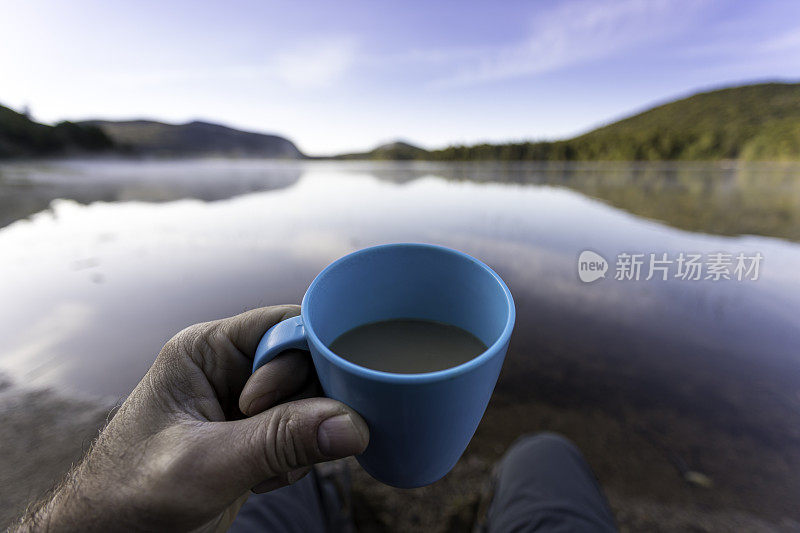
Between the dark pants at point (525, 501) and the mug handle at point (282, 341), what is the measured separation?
4.18ft

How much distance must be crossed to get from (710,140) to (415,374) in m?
47.7

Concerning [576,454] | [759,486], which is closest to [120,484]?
[576,454]

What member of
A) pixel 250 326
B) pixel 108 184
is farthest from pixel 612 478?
pixel 108 184

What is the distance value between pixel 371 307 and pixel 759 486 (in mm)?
3755

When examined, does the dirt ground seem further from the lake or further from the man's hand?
the man's hand

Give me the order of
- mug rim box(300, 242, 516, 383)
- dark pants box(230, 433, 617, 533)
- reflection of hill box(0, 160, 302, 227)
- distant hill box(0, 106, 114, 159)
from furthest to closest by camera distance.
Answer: distant hill box(0, 106, 114, 159) < reflection of hill box(0, 160, 302, 227) < dark pants box(230, 433, 617, 533) < mug rim box(300, 242, 516, 383)

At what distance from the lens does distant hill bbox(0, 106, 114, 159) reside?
510 inches

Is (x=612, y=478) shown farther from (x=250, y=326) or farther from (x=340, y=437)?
(x=250, y=326)

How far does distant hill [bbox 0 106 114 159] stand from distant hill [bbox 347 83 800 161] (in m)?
Answer: 35.4

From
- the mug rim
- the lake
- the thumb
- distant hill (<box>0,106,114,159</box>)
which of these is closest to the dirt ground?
the lake

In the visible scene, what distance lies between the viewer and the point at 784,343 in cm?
327

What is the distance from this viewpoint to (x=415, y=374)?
625 mm

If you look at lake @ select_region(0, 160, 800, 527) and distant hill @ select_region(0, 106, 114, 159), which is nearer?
lake @ select_region(0, 160, 800, 527)

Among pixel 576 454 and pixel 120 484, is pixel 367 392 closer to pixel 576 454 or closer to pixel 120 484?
pixel 120 484
